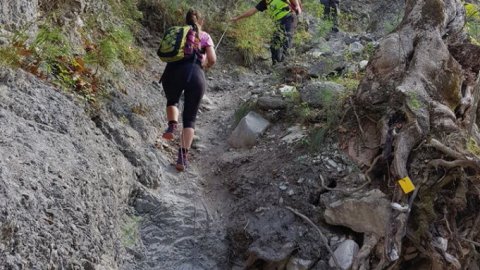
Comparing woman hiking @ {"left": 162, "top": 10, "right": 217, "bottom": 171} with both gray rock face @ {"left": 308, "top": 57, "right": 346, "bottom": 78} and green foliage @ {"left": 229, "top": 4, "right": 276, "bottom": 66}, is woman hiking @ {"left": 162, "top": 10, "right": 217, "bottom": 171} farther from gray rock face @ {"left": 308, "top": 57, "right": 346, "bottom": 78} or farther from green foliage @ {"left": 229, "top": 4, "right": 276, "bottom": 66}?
green foliage @ {"left": 229, "top": 4, "right": 276, "bottom": 66}

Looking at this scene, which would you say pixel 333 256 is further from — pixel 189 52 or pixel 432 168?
pixel 189 52

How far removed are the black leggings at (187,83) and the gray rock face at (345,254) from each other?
2.15 metres

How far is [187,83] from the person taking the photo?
533cm

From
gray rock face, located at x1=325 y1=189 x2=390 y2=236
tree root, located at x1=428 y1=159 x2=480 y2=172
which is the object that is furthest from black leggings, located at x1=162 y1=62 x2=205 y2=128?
tree root, located at x1=428 y1=159 x2=480 y2=172

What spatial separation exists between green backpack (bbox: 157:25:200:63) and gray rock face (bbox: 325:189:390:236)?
2.24 metres

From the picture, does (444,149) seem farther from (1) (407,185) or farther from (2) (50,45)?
(2) (50,45)

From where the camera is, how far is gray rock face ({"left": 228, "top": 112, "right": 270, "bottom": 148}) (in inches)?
Result: 233

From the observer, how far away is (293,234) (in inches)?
172

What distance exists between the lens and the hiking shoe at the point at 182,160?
5374 millimetres

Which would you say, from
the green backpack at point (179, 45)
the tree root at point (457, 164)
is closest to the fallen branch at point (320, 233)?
the tree root at point (457, 164)

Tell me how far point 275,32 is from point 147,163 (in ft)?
14.4

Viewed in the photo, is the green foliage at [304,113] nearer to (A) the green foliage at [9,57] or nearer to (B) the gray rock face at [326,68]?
(B) the gray rock face at [326,68]

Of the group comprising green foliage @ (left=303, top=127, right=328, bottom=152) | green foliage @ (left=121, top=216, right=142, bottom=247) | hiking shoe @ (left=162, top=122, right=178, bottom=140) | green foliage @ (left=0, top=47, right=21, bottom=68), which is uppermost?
green foliage @ (left=0, top=47, right=21, bottom=68)

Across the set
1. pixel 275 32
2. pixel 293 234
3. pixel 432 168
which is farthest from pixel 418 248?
pixel 275 32
